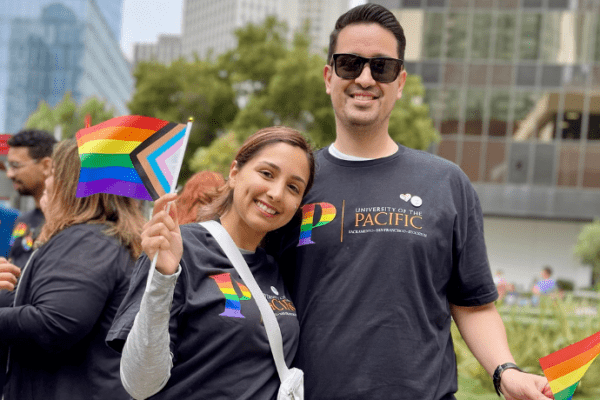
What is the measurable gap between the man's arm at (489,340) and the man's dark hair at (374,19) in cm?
104

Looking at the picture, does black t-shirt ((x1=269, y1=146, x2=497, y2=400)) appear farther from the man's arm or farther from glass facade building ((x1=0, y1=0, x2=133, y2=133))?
glass facade building ((x1=0, y1=0, x2=133, y2=133))

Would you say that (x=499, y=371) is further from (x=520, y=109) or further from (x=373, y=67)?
(x=520, y=109)

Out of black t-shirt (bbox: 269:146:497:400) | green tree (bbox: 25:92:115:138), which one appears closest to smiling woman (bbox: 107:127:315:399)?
black t-shirt (bbox: 269:146:497:400)

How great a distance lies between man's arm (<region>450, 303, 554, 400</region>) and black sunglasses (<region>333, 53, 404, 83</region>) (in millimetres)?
941

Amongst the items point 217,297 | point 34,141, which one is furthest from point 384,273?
→ point 34,141

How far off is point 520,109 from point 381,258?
96.8 ft

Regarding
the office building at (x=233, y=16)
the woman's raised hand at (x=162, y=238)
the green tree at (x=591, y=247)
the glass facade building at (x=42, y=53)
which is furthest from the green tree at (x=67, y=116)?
the office building at (x=233, y=16)

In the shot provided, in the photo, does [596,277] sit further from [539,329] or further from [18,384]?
[18,384]

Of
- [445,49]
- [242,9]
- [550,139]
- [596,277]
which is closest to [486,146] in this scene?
[550,139]

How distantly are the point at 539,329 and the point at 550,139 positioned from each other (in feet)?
80.7

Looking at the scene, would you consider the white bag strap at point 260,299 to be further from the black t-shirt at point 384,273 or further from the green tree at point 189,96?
the green tree at point 189,96

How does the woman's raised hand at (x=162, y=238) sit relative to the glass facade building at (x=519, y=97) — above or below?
below

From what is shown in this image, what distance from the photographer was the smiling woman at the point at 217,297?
1.90 meters

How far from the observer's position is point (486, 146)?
1179 inches
